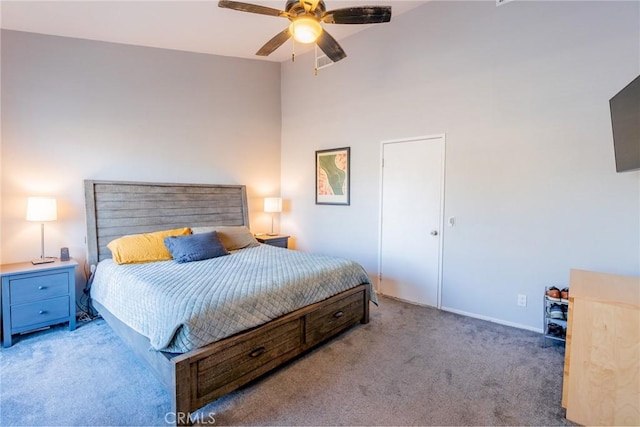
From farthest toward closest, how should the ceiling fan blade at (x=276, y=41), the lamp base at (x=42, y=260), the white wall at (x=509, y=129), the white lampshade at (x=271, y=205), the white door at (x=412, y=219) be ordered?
the white lampshade at (x=271, y=205)
the white door at (x=412, y=219)
the lamp base at (x=42, y=260)
the white wall at (x=509, y=129)
the ceiling fan blade at (x=276, y=41)

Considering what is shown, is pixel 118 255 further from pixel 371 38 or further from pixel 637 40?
pixel 637 40

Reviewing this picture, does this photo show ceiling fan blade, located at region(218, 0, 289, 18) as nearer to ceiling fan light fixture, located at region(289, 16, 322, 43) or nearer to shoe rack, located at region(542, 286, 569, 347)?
ceiling fan light fixture, located at region(289, 16, 322, 43)

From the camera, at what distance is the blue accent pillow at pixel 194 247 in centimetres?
329

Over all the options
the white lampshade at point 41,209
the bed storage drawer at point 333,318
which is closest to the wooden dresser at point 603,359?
the bed storage drawer at point 333,318

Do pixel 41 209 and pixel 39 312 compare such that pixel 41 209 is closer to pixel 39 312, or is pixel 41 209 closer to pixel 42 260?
pixel 42 260

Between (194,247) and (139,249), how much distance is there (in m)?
0.53

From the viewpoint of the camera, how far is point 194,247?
336cm

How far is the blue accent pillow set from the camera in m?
3.29

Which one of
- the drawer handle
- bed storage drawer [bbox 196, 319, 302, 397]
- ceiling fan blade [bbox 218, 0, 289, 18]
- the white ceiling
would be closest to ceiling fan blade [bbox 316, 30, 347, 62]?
ceiling fan blade [bbox 218, 0, 289, 18]

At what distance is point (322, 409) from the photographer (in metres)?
2.00

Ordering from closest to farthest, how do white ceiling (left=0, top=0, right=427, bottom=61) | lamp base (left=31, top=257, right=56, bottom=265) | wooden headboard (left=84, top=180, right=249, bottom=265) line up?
white ceiling (left=0, top=0, right=427, bottom=61), lamp base (left=31, top=257, right=56, bottom=265), wooden headboard (left=84, top=180, right=249, bottom=265)

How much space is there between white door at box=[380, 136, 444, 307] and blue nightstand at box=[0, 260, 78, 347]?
3.52 metres

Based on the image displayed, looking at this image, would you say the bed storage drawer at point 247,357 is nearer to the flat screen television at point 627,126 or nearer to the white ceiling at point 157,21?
the flat screen television at point 627,126

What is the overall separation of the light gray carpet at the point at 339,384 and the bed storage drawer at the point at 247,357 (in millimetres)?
120
